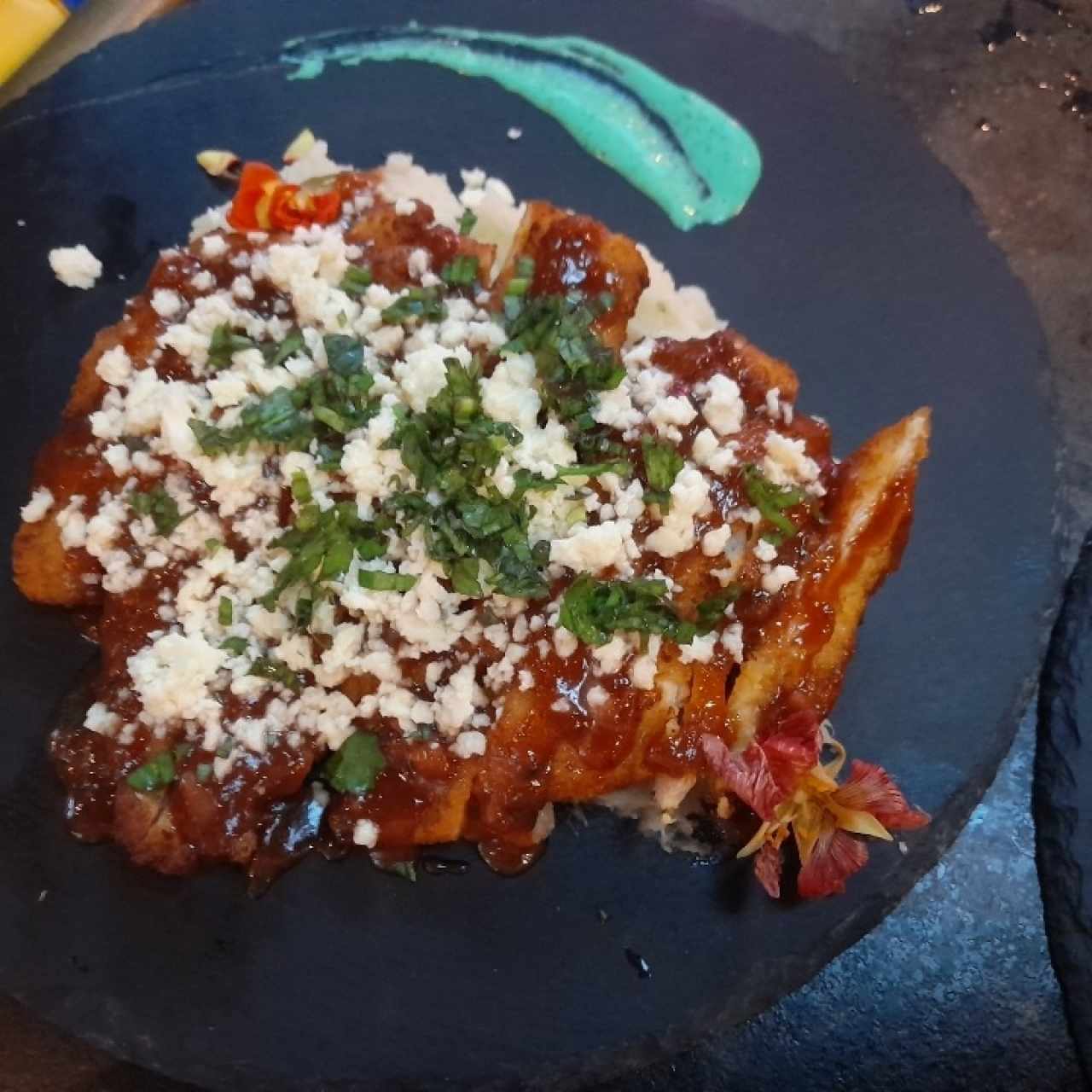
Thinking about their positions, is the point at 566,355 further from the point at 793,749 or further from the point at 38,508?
the point at 38,508

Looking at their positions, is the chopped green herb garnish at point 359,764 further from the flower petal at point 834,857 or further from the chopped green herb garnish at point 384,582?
the flower petal at point 834,857

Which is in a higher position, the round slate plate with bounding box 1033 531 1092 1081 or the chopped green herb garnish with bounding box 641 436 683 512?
the chopped green herb garnish with bounding box 641 436 683 512

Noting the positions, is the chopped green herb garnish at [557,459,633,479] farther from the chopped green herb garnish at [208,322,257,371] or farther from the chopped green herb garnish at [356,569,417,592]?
the chopped green herb garnish at [208,322,257,371]

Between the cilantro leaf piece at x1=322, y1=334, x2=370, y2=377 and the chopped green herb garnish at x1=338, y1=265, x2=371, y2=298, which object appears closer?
the cilantro leaf piece at x1=322, y1=334, x2=370, y2=377

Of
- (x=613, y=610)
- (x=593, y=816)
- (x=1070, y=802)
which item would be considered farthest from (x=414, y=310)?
(x=1070, y=802)

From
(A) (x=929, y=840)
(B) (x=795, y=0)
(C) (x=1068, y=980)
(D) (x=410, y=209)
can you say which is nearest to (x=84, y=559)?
(D) (x=410, y=209)

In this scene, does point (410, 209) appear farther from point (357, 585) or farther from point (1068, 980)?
point (1068, 980)

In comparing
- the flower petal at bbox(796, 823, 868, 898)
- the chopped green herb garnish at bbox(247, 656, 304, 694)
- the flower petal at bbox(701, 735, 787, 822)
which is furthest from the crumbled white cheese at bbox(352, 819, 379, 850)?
the flower petal at bbox(796, 823, 868, 898)
